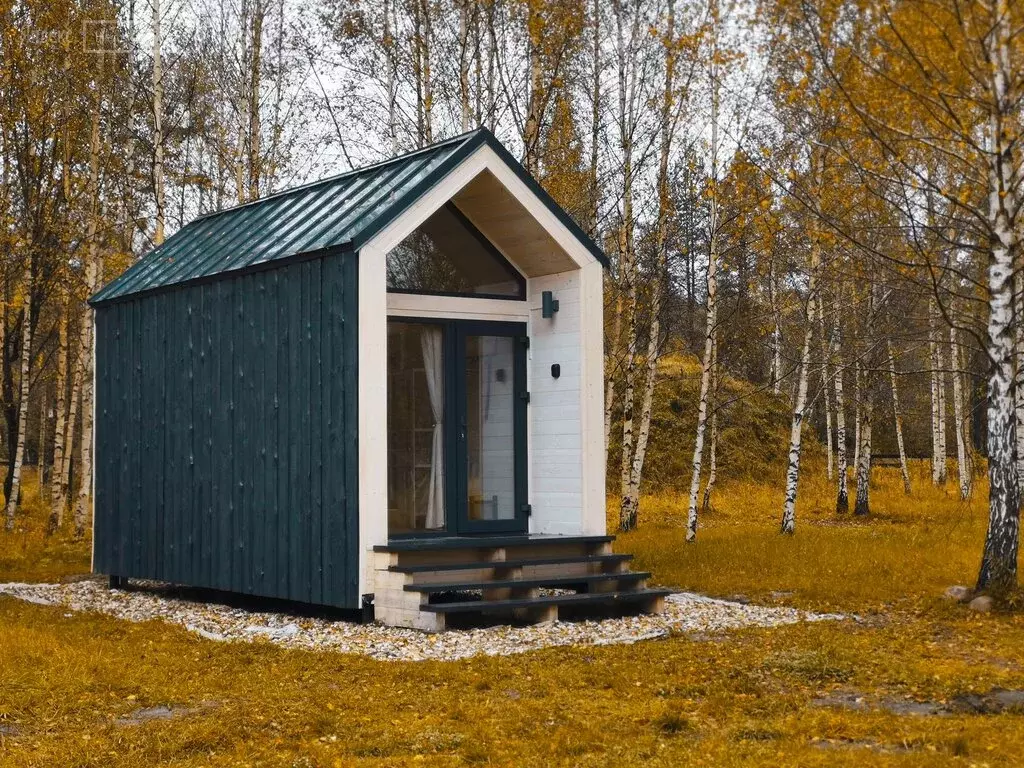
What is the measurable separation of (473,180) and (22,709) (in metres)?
6.53

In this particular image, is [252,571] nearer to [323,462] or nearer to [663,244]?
[323,462]

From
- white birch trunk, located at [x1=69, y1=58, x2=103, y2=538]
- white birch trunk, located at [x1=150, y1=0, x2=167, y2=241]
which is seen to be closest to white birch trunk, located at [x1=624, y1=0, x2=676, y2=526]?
white birch trunk, located at [x1=150, y1=0, x2=167, y2=241]

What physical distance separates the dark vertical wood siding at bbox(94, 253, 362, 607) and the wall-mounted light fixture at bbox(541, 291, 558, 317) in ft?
7.51

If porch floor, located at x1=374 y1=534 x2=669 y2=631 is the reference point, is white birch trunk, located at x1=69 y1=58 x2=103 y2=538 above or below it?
above

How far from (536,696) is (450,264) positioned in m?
5.56

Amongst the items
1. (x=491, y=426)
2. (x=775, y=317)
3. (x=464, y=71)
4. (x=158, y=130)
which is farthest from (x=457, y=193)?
(x=158, y=130)

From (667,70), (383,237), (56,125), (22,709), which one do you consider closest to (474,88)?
(667,70)

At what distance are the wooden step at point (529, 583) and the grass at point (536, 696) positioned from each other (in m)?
1.47

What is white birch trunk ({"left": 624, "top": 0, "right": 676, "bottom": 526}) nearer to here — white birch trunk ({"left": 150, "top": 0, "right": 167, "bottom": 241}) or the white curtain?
the white curtain

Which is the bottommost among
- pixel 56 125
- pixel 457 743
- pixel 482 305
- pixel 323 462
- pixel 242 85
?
pixel 457 743

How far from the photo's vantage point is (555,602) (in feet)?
33.8

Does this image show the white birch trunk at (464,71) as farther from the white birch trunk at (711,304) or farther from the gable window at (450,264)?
the gable window at (450,264)

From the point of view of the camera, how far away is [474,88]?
1933 centimetres

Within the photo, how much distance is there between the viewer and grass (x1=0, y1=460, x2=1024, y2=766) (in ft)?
18.8
